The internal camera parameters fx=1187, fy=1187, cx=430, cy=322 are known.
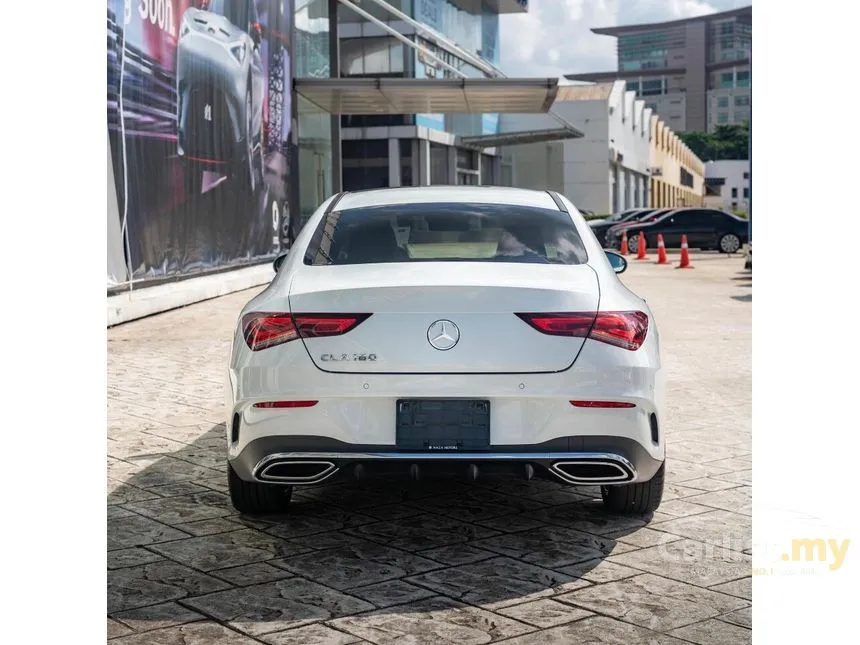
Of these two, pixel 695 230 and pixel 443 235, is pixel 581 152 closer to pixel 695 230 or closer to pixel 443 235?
pixel 695 230

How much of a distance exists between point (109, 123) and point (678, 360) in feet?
25.3

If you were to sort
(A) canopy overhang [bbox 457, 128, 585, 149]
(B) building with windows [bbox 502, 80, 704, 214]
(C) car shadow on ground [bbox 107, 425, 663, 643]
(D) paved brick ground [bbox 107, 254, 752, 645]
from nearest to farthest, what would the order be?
(D) paved brick ground [bbox 107, 254, 752, 645] < (C) car shadow on ground [bbox 107, 425, 663, 643] < (A) canopy overhang [bbox 457, 128, 585, 149] < (B) building with windows [bbox 502, 80, 704, 214]

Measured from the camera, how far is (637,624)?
375 centimetres

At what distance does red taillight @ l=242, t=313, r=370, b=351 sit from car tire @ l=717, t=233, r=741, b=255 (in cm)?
3116

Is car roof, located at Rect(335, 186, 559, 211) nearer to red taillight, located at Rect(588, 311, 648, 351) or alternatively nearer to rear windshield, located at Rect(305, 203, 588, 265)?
rear windshield, located at Rect(305, 203, 588, 265)

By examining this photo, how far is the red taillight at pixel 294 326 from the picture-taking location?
174 inches

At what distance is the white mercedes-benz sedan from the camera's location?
14.3ft

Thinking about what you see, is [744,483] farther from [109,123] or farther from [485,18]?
[485,18]

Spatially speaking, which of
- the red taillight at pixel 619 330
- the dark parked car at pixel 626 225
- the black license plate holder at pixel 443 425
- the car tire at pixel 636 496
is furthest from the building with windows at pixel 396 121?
the black license plate holder at pixel 443 425

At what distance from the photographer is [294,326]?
14.6ft

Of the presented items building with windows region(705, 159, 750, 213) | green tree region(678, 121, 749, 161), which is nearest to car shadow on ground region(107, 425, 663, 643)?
building with windows region(705, 159, 750, 213)

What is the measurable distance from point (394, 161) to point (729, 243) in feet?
52.7

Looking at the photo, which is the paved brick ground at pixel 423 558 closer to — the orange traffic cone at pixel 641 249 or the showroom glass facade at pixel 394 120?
the orange traffic cone at pixel 641 249

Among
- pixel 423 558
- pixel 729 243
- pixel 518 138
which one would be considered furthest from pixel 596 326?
pixel 518 138
